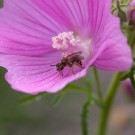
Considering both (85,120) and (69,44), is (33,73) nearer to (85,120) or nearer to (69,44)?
(69,44)

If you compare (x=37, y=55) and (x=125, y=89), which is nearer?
(x=37, y=55)

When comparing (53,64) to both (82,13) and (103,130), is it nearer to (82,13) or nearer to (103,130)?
(82,13)

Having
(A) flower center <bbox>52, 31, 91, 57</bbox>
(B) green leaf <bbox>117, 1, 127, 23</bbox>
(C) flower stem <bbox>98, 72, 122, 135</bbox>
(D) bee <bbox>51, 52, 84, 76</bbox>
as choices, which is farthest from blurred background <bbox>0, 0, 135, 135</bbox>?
(B) green leaf <bbox>117, 1, 127, 23</bbox>

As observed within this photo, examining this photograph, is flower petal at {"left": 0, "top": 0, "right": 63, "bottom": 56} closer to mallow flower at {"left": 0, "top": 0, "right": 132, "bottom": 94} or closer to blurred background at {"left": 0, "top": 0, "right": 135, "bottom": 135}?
mallow flower at {"left": 0, "top": 0, "right": 132, "bottom": 94}

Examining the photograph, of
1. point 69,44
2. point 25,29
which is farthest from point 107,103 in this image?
point 25,29

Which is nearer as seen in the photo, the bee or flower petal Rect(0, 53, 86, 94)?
flower petal Rect(0, 53, 86, 94)

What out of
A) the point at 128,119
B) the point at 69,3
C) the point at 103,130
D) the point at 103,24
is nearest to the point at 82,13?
the point at 69,3

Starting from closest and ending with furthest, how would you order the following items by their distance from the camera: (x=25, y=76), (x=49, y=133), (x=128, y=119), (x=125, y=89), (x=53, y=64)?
(x=25, y=76), (x=53, y=64), (x=125, y=89), (x=128, y=119), (x=49, y=133)
